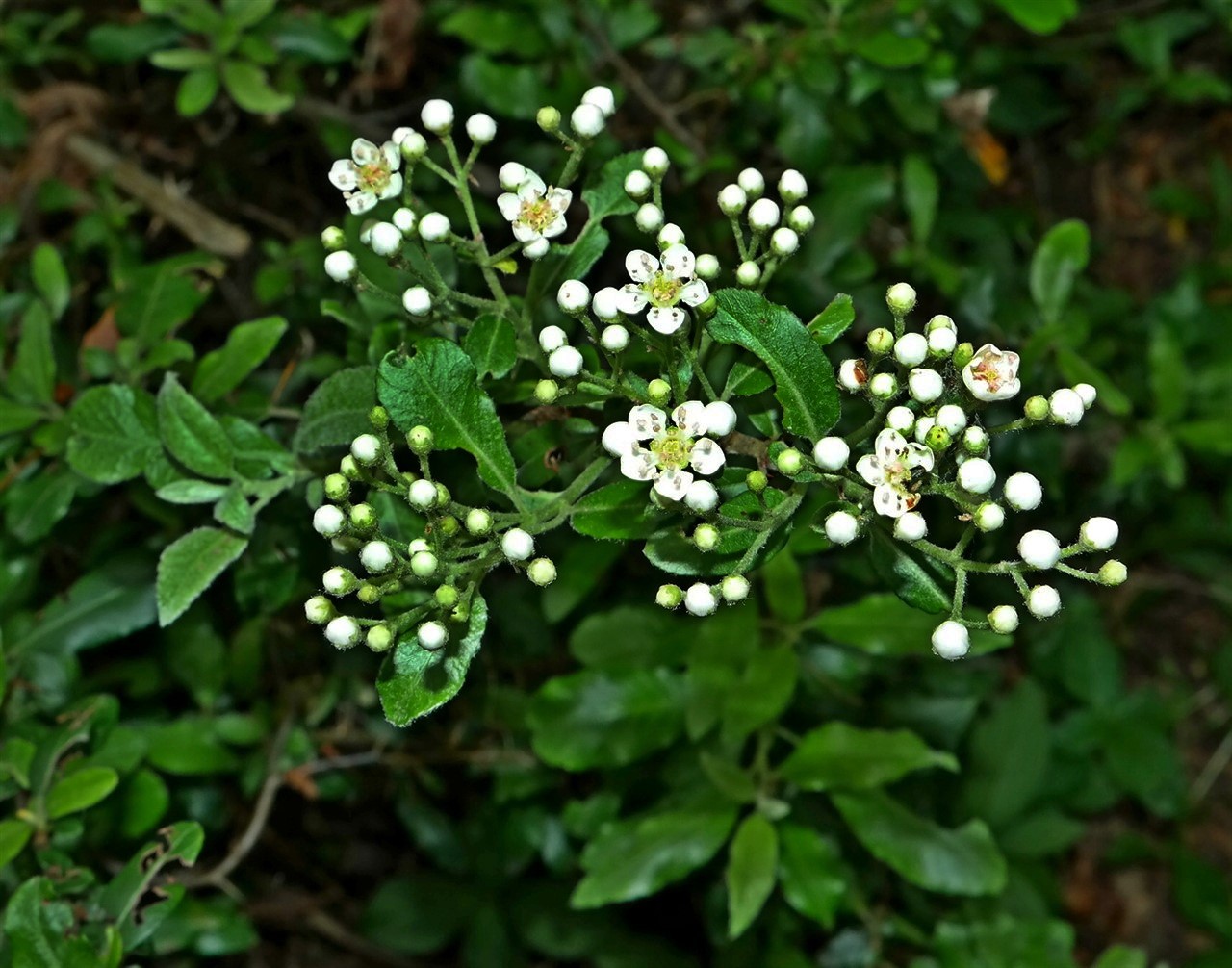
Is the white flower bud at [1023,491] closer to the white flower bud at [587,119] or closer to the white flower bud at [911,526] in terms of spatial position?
the white flower bud at [911,526]

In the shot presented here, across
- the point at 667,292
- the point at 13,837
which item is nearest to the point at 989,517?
the point at 667,292

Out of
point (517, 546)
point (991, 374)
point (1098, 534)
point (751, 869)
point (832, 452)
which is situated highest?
point (991, 374)

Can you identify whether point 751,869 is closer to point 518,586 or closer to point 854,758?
point 854,758

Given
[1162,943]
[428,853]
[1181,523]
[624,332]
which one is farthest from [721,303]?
[1162,943]

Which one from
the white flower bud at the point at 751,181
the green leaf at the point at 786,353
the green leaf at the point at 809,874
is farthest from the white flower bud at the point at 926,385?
the green leaf at the point at 809,874

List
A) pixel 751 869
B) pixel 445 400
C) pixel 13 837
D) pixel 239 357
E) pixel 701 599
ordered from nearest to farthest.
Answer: pixel 701 599 → pixel 445 400 → pixel 13 837 → pixel 239 357 → pixel 751 869
